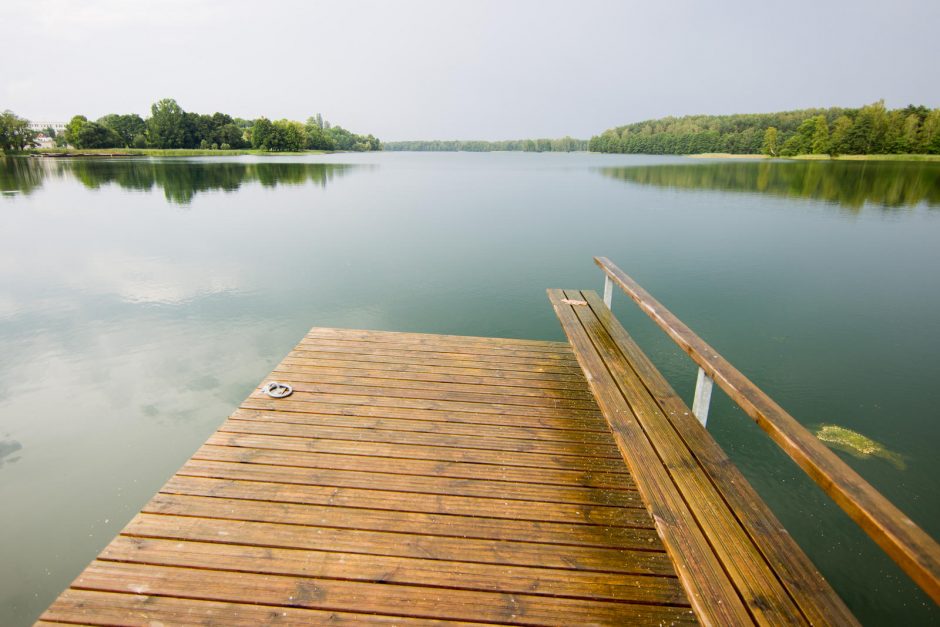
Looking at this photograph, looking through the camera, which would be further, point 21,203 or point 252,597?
point 21,203

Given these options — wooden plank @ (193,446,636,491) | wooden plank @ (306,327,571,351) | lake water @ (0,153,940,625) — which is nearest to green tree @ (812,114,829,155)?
lake water @ (0,153,940,625)

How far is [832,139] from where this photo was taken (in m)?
71.0

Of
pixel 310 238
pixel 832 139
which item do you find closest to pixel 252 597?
pixel 310 238

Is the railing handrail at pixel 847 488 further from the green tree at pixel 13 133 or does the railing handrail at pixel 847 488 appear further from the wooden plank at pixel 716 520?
the green tree at pixel 13 133

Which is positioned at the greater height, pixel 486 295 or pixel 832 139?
pixel 832 139

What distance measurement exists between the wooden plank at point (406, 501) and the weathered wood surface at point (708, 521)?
1.32 feet

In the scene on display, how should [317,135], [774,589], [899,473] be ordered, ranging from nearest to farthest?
[774,589] < [899,473] < [317,135]

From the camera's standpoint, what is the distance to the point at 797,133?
8138cm

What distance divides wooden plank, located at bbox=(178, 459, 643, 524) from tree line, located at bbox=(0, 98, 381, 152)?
105 m

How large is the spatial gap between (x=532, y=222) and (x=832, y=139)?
79.0m

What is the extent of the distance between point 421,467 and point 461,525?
582mm

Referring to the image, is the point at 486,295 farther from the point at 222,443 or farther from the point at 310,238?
the point at 310,238

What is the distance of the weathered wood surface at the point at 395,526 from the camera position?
6.92 feet

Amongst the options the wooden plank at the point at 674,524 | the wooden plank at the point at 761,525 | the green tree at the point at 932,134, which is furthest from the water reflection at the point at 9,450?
the green tree at the point at 932,134
